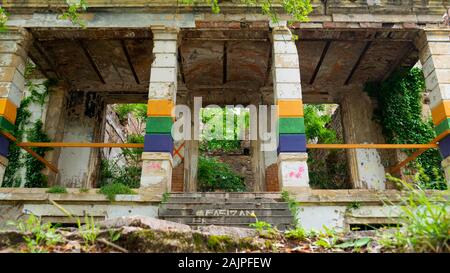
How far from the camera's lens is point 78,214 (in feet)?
21.4

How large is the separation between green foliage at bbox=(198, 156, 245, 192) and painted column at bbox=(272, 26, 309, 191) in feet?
16.3

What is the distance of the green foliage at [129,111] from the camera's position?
14.8 metres

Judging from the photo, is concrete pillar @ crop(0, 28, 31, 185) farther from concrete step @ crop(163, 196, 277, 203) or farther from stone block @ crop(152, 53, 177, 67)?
concrete step @ crop(163, 196, 277, 203)

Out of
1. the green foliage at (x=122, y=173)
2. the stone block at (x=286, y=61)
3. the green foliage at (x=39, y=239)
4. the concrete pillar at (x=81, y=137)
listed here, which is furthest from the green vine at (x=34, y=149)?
the green foliage at (x=39, y=239)

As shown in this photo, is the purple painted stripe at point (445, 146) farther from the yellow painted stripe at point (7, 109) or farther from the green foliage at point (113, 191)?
the yellow painted stripe at point (7, 109)

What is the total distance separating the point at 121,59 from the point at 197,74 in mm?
2149

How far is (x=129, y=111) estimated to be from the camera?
15.4 metres

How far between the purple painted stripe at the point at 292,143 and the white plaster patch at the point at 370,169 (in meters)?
4.00

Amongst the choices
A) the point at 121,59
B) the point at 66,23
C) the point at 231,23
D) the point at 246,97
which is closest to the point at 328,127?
the point at 246,97

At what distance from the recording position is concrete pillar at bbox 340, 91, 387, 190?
10.1 metres

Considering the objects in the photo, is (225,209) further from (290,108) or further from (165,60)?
(165,60)

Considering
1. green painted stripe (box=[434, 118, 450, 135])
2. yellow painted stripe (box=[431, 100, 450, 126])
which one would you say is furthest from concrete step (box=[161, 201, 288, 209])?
yellow painted stripe (box=[431, 100, 450, 126])

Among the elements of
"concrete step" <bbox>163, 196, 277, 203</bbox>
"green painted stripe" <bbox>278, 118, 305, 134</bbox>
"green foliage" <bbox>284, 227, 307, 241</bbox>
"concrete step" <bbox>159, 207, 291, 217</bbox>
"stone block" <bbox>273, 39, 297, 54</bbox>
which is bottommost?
"green foliage" <bbox>284, 227, 307, 241</bbox>

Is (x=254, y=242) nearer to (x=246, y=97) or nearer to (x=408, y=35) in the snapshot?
(x=408, y=35)
